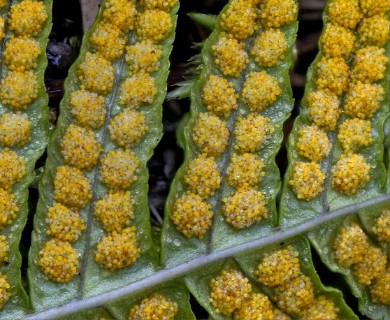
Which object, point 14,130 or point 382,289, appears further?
point 382,289

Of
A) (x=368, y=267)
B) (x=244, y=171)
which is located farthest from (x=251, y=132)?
(x=368, y=267)

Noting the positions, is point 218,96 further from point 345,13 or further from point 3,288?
point 3,288

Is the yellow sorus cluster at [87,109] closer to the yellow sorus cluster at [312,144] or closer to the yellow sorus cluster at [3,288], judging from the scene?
the yellow sorus cluster at [3,288]

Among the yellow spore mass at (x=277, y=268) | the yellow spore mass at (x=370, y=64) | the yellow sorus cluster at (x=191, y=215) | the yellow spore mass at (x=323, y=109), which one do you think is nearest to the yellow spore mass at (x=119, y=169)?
the yellow sorus cluster at (x=191, y=215)

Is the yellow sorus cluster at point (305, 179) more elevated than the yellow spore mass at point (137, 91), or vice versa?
the yellow spore mass at point (137, 91)

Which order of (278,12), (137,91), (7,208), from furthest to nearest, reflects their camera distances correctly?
(278,12), (137,91), (7,208)

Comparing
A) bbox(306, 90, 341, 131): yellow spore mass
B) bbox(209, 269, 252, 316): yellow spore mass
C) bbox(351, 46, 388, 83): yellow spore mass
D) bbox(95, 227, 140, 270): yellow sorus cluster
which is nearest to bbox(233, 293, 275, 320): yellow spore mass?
bbox(209, 269, 252, 316): yellow spore mass

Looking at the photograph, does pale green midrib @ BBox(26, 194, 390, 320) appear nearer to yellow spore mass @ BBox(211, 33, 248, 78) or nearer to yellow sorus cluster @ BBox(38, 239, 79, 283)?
yellow sorus cluster @ BBox(38, 239, 79, 283)

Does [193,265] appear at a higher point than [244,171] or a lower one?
lower
